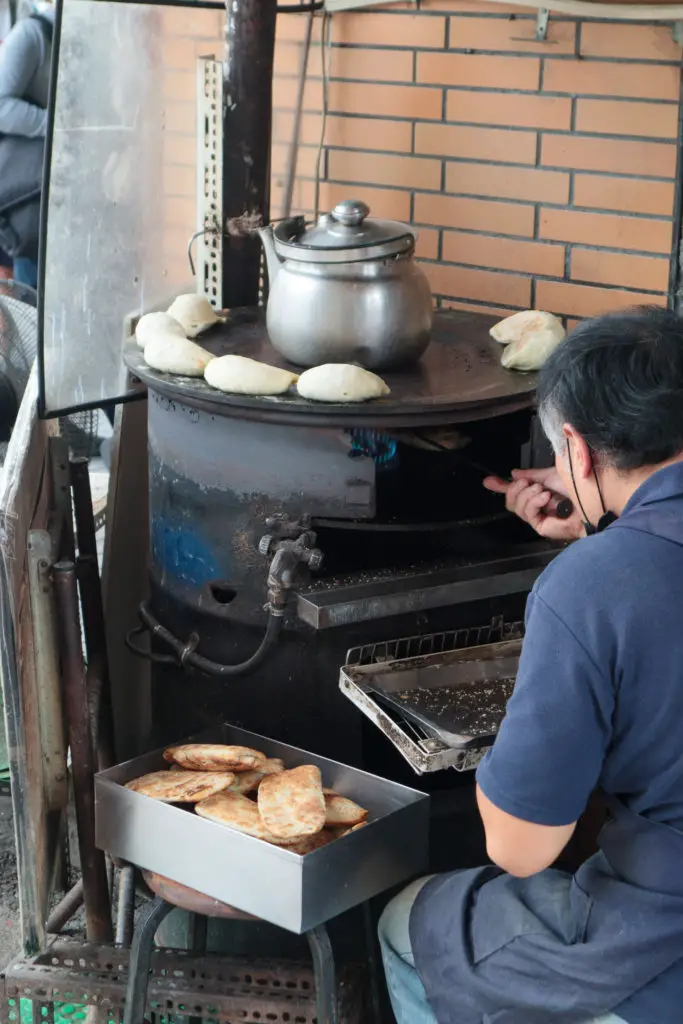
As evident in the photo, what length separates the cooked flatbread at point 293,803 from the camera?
1911 millimetres

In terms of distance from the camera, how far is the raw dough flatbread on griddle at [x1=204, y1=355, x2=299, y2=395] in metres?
2.18

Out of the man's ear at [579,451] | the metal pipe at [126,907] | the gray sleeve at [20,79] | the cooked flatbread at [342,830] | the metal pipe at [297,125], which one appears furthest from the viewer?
the gray sleeve at [20,79]

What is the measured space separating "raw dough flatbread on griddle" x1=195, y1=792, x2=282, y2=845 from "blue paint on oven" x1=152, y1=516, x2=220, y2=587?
0.52 m

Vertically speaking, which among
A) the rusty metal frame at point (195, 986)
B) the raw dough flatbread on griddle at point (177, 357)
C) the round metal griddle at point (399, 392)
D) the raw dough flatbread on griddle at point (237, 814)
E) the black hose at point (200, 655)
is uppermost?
the raw dough flatbread on griddle at point (177, 357)

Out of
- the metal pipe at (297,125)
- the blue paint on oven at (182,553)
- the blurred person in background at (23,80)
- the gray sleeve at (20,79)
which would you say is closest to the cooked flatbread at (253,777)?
the blue paint on oven at (182,553)

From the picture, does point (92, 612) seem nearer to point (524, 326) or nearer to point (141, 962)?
point (141, 962)

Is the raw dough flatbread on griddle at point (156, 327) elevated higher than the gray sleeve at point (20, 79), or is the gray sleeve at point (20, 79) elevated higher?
the gray sleeve at point (20, 79)

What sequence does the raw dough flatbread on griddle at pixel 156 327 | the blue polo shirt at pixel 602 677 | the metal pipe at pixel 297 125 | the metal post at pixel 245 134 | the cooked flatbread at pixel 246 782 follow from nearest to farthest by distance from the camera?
the blue polo shirt at pixel 602 677
the cooked flatbread at pixel 246 782
the raw dough flatbread on griddle at pixel 156 327
the metal post at pixel 245 134
the metal pipe at pixel 297 125

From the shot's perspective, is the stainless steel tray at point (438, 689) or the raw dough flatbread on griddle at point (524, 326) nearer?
the stainless steel tray at point (438, 689)

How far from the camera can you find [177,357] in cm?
229

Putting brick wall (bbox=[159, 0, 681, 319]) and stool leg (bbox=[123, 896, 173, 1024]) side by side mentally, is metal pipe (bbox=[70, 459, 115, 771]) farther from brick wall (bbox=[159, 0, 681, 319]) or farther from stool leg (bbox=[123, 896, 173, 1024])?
stool leg (bbox=[123, 896, 173, 1024])

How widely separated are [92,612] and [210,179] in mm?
1058

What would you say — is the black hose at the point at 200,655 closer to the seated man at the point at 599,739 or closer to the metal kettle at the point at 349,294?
the metal kettle at the point at 349,294

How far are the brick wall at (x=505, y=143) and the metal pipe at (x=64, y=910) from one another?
1.74m
